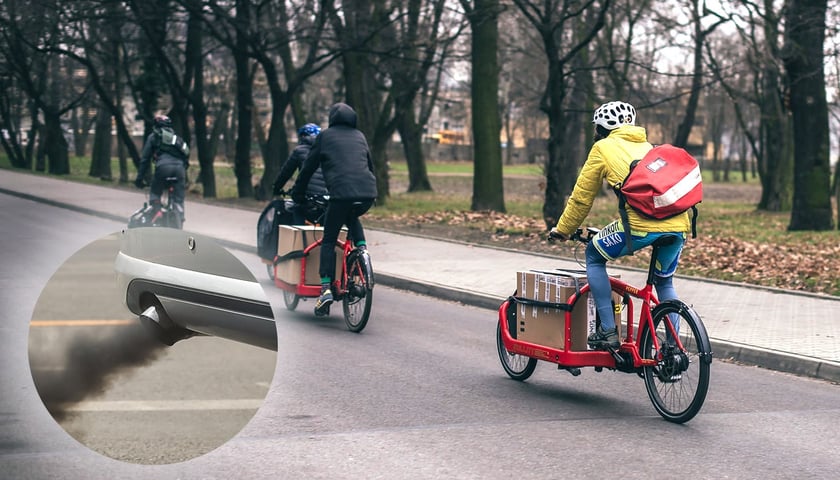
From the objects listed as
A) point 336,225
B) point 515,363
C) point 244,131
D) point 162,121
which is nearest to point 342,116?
point 336,225

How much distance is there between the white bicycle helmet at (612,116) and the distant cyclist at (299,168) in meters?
4.61

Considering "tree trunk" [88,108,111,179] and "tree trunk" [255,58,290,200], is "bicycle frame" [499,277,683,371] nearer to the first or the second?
"tree trunk" [255,58,290,200]

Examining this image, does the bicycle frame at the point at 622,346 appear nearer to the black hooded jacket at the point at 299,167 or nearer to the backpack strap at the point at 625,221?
the backpack strap at the point at 625,221

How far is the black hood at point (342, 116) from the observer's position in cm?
1026

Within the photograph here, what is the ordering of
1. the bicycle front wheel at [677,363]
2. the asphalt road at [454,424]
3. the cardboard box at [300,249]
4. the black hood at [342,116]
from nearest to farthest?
the asphalt road at [454,424] < the bicycle front wheel at [677,363] < the black hood at [342,116] < the cardboard box at [300,249]

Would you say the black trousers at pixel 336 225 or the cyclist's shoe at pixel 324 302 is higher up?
the black trousers at pixel 336 225

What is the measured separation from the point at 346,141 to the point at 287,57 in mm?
24051

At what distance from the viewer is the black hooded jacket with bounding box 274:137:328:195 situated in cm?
1123

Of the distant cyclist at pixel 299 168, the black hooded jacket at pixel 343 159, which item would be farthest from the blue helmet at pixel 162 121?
the black hooded jacket at pixel 343 159

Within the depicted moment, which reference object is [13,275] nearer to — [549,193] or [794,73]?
[549,193]

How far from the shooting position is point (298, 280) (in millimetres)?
10812

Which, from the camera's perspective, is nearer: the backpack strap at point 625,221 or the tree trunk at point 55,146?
the backpack strap at point 625,221

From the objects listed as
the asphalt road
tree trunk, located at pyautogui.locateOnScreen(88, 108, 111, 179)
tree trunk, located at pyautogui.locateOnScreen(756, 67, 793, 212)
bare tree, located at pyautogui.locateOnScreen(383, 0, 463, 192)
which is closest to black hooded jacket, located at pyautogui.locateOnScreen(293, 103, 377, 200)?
the asphalt road

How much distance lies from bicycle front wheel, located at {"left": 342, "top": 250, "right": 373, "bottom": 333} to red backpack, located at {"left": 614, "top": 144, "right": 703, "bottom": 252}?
11.6 feet
